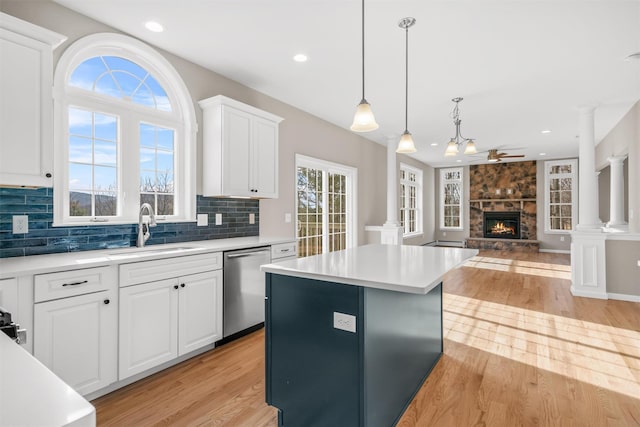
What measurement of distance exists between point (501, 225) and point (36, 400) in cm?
1131

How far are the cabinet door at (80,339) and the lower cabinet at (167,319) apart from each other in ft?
0.25

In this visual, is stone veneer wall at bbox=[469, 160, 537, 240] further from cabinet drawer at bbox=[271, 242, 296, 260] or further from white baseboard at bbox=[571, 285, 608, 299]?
cabinet drawer at bbox=[271, 242, 296, 260]

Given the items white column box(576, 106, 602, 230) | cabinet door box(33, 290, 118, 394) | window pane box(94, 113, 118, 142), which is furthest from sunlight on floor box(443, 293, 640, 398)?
window pane box(94, 113, 118, 142)

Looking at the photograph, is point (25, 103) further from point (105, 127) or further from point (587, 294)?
point (587, 294)

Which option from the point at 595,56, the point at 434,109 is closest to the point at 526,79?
the point at 595,56

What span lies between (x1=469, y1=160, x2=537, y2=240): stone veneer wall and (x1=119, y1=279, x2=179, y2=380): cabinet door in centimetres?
999

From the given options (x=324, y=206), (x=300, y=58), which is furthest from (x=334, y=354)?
(x=324, y=206)

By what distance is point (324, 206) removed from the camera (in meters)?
5.45

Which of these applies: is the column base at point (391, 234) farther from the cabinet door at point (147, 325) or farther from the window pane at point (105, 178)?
the window pane at point (105, 178)

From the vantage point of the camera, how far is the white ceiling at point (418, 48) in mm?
2488

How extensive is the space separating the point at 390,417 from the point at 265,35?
9.73 feet

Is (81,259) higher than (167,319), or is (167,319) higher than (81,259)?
(81,259)

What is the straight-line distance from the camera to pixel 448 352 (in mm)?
2924

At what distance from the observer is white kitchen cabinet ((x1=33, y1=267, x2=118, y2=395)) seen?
6.15 ft
